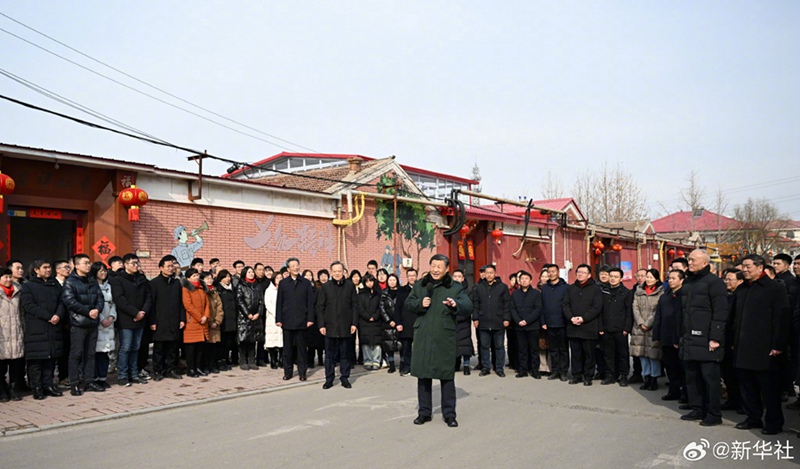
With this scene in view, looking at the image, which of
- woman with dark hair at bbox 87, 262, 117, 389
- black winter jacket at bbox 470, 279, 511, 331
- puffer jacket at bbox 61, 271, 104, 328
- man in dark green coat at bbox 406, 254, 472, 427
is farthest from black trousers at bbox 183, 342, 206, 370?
man in dark green coat at bbox 406, 254, 472, 427

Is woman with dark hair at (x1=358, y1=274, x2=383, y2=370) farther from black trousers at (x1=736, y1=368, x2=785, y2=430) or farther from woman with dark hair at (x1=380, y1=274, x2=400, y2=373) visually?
black trousers at (x1=736, y1=368, x2=785, y2=430)

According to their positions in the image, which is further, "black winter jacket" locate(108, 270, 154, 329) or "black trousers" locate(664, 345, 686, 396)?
"black winter jacket" locate(108, 270, 154, 329)

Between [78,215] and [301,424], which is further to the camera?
[78,215]

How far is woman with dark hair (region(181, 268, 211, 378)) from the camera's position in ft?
35.8

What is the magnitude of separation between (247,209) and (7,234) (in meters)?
5.34

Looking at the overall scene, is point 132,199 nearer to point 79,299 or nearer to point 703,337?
point 79,299

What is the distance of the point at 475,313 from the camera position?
1181cm

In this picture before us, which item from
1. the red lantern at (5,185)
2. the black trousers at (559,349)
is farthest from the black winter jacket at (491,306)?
the red lantern at (5,185)

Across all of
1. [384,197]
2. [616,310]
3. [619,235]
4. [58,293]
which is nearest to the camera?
[58,293]

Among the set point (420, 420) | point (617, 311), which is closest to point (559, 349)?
point (617, 311)

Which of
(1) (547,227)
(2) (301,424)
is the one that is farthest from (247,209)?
(1) (547,227)

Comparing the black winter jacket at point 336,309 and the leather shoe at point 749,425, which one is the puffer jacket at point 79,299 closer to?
the black winter jacket at point 336,309

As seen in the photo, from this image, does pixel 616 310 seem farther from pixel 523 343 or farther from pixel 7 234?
pixel 7 234

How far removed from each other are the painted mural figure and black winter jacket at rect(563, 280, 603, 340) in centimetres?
817
